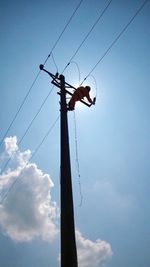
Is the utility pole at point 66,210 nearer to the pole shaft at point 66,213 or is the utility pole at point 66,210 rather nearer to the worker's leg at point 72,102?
the pole shaft at point 66,213

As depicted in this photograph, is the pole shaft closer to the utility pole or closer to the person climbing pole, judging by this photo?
the utility pole

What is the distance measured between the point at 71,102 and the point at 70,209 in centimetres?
420

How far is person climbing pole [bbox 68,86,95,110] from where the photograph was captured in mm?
8547

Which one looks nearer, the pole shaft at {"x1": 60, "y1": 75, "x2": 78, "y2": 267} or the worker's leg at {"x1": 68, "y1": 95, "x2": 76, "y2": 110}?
the pole shaft at {"x1": 60, "y1": 75, "x2": 78, "y2": 267}

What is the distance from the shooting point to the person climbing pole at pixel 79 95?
28.0 ft

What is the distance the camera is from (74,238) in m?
5.12

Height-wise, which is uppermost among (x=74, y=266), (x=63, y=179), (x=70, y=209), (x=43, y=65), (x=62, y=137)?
(x=43, y=65)

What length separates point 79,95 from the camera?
349 inches

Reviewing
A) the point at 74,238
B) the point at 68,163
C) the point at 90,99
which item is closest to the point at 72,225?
the point at 74,238

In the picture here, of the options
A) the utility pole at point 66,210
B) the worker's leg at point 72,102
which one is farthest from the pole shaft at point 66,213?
the worker's leg at point 72,102

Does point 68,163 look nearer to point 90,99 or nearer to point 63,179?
point 63,179

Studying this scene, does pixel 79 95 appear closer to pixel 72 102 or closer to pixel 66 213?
pixel 72 102

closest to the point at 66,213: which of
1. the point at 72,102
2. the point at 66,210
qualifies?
the point at 66,210

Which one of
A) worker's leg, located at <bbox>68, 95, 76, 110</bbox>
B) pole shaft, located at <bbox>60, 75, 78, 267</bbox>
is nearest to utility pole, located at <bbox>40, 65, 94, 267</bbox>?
pole shaft, located at <bbox>60, 75, 78, 267</bbox>
